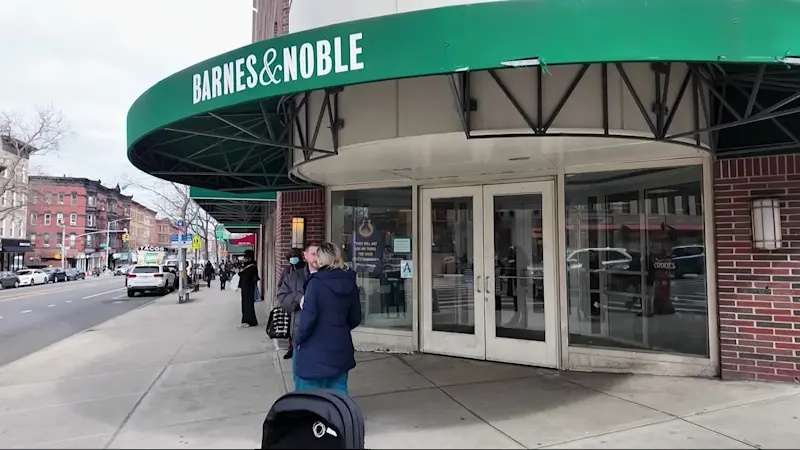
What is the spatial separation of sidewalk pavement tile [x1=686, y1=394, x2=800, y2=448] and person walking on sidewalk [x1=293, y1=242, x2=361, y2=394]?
122 inches

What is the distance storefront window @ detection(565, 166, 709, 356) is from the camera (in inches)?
238

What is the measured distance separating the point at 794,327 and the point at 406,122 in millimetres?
4534

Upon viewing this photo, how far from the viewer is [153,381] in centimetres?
645

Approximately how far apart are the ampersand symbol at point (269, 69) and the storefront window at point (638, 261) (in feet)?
13.3

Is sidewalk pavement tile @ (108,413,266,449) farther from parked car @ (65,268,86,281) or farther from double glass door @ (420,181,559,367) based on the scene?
parked car @ (65,268,86,281)

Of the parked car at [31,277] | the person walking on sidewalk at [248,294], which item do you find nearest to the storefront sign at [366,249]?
the person walking on sidewalk at [248,294]

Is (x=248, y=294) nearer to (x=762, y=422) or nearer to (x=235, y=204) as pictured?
(x=235, y=204)

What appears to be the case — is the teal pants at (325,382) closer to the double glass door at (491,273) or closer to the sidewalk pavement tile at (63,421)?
the sidewalk pavement tile at (63,421)

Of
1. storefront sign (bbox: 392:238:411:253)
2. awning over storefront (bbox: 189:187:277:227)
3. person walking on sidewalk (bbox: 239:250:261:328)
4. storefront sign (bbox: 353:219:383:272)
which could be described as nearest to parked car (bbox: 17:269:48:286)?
awning over storefront (bbox: 189:187:277:227)

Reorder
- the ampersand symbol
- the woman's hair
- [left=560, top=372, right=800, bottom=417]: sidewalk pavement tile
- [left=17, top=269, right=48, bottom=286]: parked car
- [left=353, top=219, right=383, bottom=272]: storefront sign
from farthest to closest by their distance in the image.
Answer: [left=17, top=269, right=48, bottom=286]: parked car, [left=353, top=219, right=383, bottom=272]: storefront sign, [left=560, top=372, right=800, bottom=417]: sidewalk pavement tile, the woman's hair, the ampersand symbol

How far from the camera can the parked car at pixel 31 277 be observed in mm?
41875

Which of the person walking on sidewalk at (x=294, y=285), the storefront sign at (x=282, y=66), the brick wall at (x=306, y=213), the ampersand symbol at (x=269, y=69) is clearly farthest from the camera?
the brick wall at (x=306, y=213)

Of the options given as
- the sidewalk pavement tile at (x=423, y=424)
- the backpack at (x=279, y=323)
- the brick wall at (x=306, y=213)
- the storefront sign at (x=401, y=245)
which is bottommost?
the sidewalk pavement tile at (x=423, y=424)

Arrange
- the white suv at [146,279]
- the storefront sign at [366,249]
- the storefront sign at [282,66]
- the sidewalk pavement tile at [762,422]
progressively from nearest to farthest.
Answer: the storefront sign at [282,66]
the sidewalk pavement tile at [762,422]
the storefront sign at [366,249]
the white suv at [146,279]
